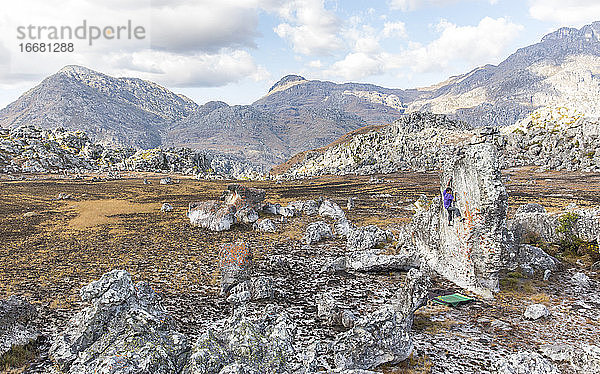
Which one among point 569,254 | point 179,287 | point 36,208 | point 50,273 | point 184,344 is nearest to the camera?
point 184,344

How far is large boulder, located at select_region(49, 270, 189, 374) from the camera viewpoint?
7664mm

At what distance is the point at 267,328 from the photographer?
9.08 m

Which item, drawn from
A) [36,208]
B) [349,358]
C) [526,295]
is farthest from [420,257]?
[36,208]

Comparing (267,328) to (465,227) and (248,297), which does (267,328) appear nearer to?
(248,297)

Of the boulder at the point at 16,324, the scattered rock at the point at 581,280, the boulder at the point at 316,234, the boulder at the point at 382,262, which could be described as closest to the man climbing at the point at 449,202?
the boulder at the point at 382,262

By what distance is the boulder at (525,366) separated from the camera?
7750mm

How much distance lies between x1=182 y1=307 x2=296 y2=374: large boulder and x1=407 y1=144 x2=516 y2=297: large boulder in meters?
9.48

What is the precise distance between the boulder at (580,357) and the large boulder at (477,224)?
181 inches

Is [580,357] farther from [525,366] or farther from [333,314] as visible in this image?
[333,314]

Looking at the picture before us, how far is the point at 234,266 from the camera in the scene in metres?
16.4

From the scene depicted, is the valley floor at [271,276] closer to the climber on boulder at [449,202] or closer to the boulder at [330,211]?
the boulder at [330,211]

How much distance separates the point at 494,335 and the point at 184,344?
31.3 ft

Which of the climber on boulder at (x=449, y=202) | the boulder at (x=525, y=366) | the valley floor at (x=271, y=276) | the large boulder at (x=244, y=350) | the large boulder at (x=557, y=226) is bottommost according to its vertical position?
the valley floor at (x=271, y=276)

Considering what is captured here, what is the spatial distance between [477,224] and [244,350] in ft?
36.6
